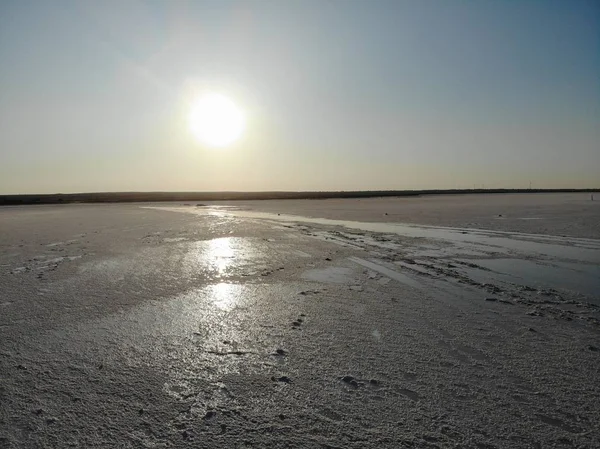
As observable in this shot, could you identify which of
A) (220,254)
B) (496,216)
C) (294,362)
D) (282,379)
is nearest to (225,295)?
(294,362)

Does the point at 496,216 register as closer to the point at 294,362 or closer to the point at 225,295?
the point at 225,295

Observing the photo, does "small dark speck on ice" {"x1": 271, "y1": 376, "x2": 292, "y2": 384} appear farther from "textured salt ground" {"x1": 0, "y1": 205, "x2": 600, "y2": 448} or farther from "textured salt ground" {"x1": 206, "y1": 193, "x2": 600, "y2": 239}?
"textured salt ground" {"x1": 206, "y1": 193, "x2": 600, "y2": 239}

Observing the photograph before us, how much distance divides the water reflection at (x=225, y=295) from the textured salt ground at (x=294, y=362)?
0.03 metres

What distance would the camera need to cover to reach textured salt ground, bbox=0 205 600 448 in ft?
8.64

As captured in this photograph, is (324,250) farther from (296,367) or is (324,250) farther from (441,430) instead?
(441,430)

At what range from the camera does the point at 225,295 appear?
627cm

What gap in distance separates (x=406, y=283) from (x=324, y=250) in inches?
169

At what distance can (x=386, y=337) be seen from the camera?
4359 millimetres

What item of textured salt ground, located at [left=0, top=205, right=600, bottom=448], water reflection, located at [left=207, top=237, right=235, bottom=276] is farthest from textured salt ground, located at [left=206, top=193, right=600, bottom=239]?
water reflection, located at [left=207, top=237, right=235, bottom=276]

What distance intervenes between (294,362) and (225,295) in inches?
113

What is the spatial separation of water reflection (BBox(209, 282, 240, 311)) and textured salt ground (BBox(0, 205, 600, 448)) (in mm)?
34

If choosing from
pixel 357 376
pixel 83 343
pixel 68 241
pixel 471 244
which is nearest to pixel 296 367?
pixel 357 376

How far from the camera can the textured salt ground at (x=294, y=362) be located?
263 centimetres

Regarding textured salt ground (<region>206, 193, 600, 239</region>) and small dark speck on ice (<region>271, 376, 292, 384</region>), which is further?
textured salt ground (<region>206, 193, 600, 239</region>)
